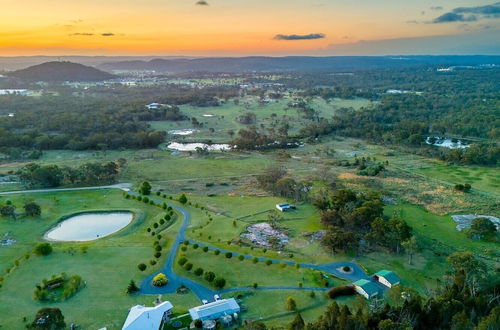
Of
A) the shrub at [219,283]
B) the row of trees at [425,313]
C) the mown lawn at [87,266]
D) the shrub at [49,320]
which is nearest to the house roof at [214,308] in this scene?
the mown lawn at [87,266]

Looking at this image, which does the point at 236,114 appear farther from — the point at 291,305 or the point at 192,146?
the point at 291,305

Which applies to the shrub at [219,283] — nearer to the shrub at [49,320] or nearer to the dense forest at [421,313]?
the dense forest at [421,313]

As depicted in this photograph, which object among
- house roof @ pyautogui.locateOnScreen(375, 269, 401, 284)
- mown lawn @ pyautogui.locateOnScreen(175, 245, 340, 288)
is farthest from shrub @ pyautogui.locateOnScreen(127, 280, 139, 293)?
house roof @ pyautogui.locateOnScreen(375, 269, 401, 284)

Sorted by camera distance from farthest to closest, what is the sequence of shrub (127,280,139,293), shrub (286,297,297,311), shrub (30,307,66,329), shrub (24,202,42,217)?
1. shrub (24,202,42,217)
2. shrub (127,280,139,293)
3. shrub (286,297,297,311)
4. shrub (30,307,66,329)

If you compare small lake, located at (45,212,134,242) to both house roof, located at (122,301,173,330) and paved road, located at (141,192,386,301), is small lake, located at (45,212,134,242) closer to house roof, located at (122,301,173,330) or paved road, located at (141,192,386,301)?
paved road, located at (141,192,386,301)

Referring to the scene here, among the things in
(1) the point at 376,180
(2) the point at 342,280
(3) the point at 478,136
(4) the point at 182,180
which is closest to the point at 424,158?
(1) the point at 376,180

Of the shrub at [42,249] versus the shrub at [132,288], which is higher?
the shrub at [42,249]
